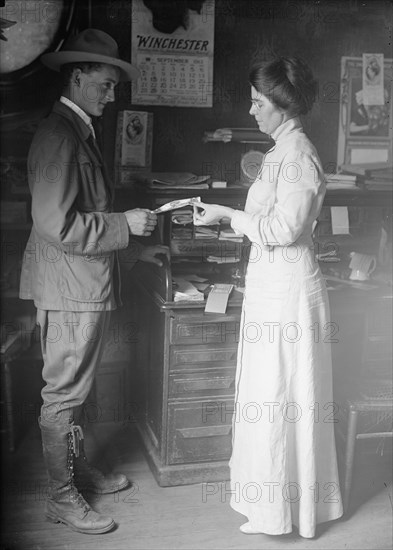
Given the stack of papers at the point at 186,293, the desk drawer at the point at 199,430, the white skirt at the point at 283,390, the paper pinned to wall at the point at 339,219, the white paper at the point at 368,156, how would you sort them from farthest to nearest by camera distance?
the white paper at the point at 368,156, the paper pinned to wall at the point at 339,219, the desk drawer at the point at 199,430, the stack of papers at the point at 186,293, the white skirt at the point at 283,390

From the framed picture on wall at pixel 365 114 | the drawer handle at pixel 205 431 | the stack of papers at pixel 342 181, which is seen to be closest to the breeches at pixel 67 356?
the drawer handle at pixel 205 431

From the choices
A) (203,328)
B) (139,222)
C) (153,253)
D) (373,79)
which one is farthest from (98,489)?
(373,79)

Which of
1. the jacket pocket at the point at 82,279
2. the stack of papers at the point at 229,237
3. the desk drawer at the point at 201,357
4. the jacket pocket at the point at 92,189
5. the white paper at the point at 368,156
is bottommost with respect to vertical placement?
the desk drawer at the point at 201,357

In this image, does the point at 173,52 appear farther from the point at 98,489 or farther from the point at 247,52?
the point at 98,489

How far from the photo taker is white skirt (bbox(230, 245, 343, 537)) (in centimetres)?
295

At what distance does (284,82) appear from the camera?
2852 mm

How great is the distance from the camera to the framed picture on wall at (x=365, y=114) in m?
4.10

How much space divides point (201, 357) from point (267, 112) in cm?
128

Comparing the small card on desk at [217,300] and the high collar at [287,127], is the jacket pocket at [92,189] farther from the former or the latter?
the high collar at [287,127]

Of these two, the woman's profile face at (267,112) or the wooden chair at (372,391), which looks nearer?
the woman's profile face at (267,112)

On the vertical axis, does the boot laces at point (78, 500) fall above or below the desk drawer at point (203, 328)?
below

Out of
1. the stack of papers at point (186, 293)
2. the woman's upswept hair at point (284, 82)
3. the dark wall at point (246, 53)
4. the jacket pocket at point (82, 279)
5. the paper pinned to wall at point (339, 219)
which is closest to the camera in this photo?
the woman's upswept hair at point (284, 82)

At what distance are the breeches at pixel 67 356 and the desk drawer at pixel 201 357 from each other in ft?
1.51

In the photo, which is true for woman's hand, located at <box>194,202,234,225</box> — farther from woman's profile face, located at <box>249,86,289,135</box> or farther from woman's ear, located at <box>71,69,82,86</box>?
woman's ear, located at <box>71,69,82,86</box>
